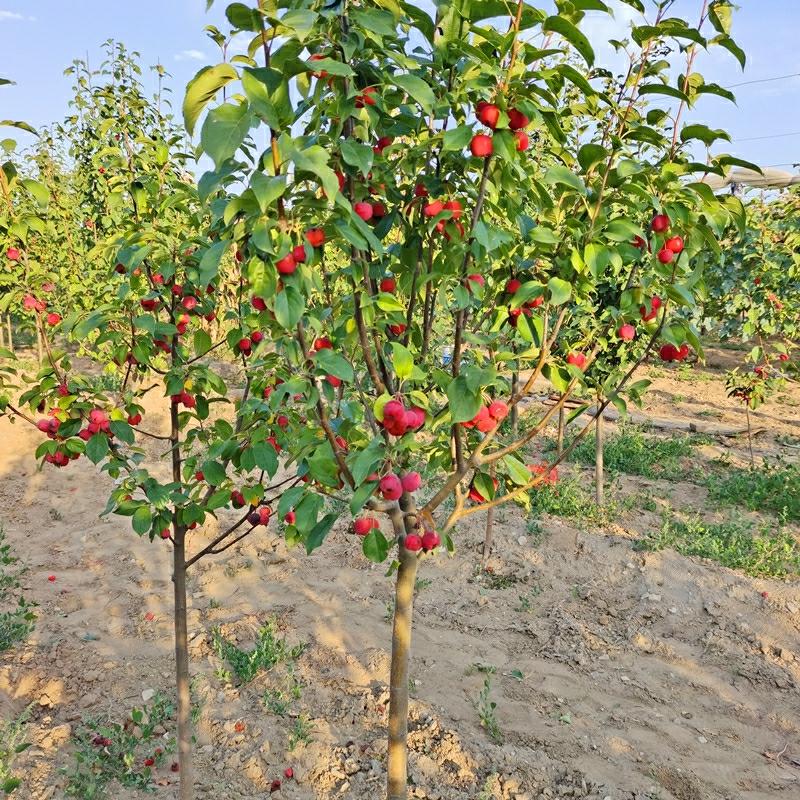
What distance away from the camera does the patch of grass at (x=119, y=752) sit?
111 inches

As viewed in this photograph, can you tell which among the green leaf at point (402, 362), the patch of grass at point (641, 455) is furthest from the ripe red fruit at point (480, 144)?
the patch of grass at point (641, 455)

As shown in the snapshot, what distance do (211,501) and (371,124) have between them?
1.24 metres

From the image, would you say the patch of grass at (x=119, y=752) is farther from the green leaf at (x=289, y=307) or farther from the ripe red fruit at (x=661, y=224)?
the ripe red fruit at (x=661, y=224)

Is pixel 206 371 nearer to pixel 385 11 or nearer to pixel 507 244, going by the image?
pixel 507 244

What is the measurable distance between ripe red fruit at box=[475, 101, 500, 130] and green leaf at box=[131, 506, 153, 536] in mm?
1564

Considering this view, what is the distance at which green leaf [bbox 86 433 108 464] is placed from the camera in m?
2.09

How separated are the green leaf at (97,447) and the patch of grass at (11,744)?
1350 millimetres

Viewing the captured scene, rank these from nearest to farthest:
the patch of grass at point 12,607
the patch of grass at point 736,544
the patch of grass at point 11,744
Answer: the patch of grass at point 11,744 → the patch of grass at point 12,607 → the patch of grass at point 736,544

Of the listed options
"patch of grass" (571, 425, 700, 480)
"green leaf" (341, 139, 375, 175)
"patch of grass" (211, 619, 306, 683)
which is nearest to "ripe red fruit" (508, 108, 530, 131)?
"green leaf" (341, 139, 375, 175)

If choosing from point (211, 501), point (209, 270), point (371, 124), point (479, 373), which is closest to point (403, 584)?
point (211, 501)

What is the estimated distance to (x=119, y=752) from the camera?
3002mm

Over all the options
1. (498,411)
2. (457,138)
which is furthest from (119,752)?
(457,138)

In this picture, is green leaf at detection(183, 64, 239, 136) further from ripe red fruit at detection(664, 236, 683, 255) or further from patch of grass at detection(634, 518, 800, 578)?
patch of grass at detection(634, 518, 800, 578)

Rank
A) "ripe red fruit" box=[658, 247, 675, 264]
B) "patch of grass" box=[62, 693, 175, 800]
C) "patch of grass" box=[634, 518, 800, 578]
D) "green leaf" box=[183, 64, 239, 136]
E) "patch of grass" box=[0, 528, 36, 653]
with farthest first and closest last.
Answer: "patch of grass" box=[634, 518, 800, 578] < "patch of grass" box=[0, 528, 36, 653] < "patch of grass" box=[62, 693, 175, 800] < "ripe red fruit" box=[658, 247, 675, 264] < "green leaf" box=[183, 64, 239, 136]
